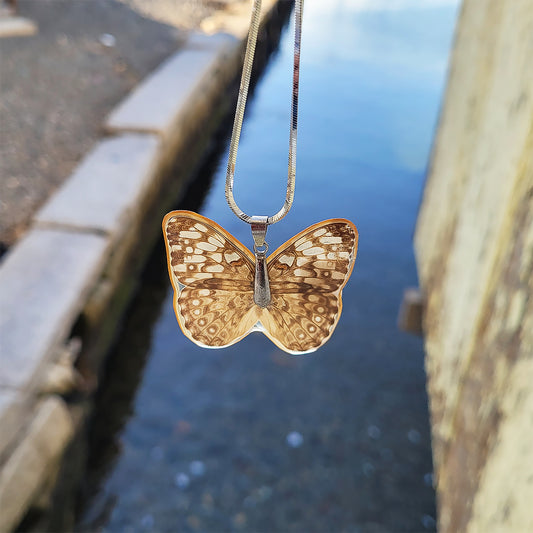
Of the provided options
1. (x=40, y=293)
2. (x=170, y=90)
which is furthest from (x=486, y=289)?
(x=170, y=90)

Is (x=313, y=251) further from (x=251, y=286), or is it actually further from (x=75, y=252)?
(x=75, y=252)

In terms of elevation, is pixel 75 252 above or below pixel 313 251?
below

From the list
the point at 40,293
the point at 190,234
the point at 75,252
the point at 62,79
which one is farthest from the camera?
the point at 62,79

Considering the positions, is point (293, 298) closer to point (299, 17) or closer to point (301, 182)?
point (299, 17)

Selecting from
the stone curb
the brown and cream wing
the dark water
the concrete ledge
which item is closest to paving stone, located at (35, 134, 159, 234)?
the stone curb

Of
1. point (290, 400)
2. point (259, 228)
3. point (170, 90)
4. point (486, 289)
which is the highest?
point (259, 228)

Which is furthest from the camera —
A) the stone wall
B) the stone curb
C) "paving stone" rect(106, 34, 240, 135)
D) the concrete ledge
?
the concrete ledge

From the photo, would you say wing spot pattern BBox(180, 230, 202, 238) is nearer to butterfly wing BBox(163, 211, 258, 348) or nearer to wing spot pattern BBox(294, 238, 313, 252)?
butterfly wing BBox(163, 211, 258, 348)
